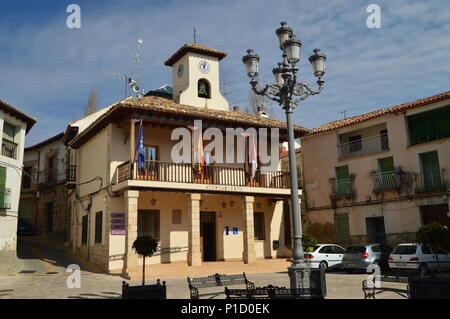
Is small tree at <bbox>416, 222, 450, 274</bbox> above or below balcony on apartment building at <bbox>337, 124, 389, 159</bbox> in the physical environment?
below

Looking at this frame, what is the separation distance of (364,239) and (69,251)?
16002 mm

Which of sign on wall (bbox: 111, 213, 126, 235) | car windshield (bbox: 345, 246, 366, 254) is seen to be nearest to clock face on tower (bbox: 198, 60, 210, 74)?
sign on wall (bbox: 111, 213, 126, 235)

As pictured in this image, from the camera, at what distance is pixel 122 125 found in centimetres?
1925

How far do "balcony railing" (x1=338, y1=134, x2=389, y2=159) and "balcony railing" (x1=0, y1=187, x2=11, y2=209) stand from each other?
1797cm

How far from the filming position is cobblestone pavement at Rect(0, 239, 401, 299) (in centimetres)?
1202

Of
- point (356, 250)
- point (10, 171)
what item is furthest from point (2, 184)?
point (356, 250)

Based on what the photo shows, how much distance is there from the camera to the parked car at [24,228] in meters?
29.4

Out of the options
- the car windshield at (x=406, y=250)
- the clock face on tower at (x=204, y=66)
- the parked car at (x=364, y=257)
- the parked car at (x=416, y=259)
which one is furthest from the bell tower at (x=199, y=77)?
the parked car at (x=416, y=259)

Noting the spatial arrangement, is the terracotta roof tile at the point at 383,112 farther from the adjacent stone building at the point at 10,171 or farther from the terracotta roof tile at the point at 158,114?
the adjacent stone building at the point at 10,171

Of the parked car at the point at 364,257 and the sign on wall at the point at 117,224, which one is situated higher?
the sign on wall at the point at 117,224

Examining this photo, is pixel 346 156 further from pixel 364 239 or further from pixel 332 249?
pixel 332 249

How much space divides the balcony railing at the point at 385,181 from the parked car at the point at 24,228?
22.5 m

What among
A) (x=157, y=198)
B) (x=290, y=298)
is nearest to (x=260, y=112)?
(x=157, y=198)

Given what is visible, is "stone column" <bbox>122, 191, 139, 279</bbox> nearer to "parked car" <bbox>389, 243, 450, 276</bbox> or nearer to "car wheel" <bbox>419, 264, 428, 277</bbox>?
"parked car" <bbox>389, 243, 450, 276</bbox>
